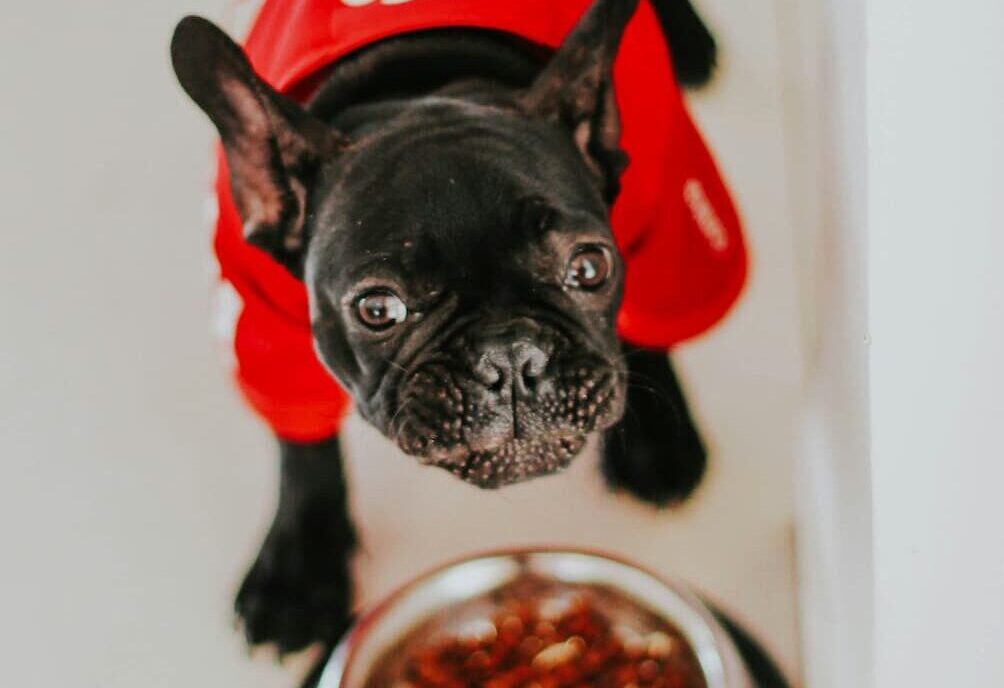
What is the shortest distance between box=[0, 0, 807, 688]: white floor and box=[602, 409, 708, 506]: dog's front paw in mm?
23

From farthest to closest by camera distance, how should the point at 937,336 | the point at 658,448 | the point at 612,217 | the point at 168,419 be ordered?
the point at 168,419 < the point at 658,448 < the point at 612,217 < the point at 937,336

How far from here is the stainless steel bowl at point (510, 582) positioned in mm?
1094

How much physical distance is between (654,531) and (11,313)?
34.3 inches

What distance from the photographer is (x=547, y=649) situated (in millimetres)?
1157

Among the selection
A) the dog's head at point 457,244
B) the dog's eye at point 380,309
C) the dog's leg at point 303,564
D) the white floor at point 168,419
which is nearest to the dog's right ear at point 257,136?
A: the dog's head at point 457,244

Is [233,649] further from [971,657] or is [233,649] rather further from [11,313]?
[971,657]

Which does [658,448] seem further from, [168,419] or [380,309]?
[168,419]

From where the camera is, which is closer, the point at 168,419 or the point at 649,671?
the point at 649,671

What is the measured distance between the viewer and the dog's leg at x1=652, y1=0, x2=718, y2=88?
1.34m

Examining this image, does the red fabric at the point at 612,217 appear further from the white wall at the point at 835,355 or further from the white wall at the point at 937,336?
the white wall at the point at 937,336

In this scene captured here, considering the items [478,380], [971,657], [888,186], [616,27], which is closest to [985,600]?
[971,657]

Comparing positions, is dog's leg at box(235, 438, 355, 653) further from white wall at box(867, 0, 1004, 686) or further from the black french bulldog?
white wall at box(867, 0, 1004, 686)

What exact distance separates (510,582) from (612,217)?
419 millimetres

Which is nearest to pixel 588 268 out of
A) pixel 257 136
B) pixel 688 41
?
pixel 257 136
